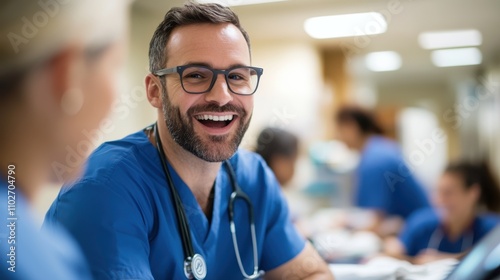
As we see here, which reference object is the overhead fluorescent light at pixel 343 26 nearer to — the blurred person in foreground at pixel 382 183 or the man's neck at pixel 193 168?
the man's neck at pixel 193 168

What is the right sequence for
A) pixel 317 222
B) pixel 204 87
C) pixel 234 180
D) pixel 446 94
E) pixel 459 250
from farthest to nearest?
pixel 446 94
pixel 317 222
pixel 459 250
pixel 234 180
pixel 204 87

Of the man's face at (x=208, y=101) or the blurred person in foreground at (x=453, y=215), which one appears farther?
the blurred person in foreground at (x=453, y=215)

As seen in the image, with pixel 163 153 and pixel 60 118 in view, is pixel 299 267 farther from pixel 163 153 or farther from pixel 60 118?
pixel 60 118

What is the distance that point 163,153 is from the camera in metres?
0.69

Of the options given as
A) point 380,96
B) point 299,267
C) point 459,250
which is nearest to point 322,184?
point 459,250

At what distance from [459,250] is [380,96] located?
3036 mm

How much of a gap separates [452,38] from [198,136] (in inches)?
106

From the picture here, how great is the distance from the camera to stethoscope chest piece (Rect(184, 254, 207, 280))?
0.66m

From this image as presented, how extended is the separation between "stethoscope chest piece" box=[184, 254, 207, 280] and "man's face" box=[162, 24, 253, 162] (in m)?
0.12

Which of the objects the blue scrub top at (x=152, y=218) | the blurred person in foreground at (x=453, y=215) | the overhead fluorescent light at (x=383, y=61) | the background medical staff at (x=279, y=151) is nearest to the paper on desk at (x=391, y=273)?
the blue scrub top at (x=152, y=218)

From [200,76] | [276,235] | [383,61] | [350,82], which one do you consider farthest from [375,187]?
[383,61]

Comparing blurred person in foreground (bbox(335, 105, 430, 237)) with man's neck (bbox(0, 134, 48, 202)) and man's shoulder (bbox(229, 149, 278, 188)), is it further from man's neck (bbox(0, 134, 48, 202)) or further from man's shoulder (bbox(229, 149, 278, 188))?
man's neck (bbox(0, 134, 48, 202))

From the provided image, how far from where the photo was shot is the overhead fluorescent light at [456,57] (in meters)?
3.39

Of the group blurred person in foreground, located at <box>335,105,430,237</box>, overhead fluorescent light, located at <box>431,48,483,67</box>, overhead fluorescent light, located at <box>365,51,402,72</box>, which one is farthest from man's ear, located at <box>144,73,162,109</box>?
overhead fluorescent light, located at <box>365,51,402,72</box>
